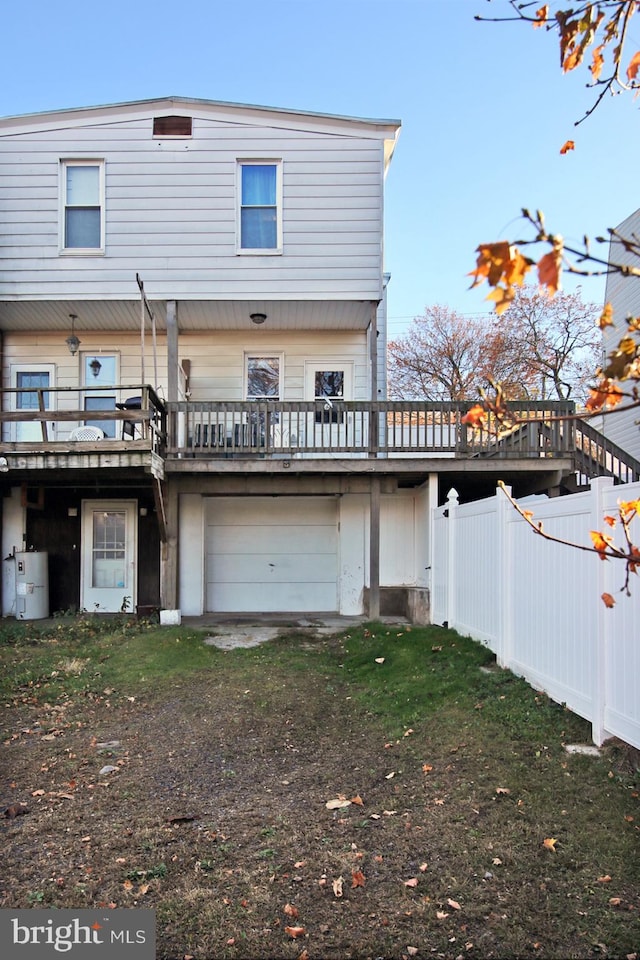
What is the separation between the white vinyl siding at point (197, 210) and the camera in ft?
36.9

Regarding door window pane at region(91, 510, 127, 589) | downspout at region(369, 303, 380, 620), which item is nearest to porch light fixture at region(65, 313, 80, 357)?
door window pane at region(91, 510, 127, 589)

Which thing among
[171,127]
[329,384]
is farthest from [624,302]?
[171,127]

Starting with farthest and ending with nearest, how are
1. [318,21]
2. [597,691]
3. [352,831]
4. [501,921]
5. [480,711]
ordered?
[318,21]
[480,711]
[597,691]
[352,831]
[501,921]

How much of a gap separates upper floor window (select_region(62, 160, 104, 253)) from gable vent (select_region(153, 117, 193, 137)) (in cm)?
110

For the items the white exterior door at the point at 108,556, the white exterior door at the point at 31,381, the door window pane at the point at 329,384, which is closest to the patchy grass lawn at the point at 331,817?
the white exterior door at the point at 108,556

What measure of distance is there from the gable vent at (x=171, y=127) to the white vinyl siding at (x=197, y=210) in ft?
0.41

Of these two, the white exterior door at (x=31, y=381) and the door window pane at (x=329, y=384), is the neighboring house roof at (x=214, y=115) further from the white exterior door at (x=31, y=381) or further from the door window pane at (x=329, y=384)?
the door window pane at (x=329, y=384)

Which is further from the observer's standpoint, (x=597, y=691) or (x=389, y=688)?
(x=389, y=688)

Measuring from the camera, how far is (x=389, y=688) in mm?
6496

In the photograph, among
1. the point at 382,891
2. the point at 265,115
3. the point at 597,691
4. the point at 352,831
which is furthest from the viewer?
the point at 265,115

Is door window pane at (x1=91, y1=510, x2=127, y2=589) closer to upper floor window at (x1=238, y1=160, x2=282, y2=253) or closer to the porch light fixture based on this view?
the porch light fixture

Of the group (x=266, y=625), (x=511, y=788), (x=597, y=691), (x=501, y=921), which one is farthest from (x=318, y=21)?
(x=266, y=625)

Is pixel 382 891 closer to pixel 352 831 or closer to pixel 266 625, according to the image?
pixel 352 831

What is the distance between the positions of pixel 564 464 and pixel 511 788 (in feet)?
24.1
